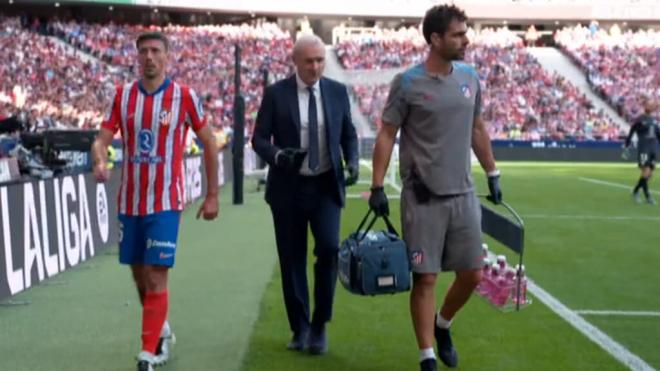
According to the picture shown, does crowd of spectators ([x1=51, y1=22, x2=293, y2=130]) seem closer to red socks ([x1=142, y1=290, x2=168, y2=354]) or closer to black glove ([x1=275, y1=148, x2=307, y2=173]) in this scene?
black glove ([x1=275, y1=148, x2=307, y2=173])

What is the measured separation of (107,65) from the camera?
1932 inches

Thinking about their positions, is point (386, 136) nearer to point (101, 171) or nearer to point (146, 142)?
point (146, 142)

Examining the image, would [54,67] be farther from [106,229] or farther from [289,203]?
[289,203]

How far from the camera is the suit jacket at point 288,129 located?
265 inches

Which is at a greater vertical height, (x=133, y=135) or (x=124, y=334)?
(x=133, y=135)

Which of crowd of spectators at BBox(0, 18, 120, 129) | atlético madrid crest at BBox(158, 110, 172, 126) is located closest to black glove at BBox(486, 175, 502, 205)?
atlético madrid crest at BBox(158, 110, 172, 126)

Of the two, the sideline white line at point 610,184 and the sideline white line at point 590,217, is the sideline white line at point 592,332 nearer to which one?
the sideline white line at point 590,217

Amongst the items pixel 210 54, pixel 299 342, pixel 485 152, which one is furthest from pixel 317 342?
pixel 210 54

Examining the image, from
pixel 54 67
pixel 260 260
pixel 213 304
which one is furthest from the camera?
pixel 54 67

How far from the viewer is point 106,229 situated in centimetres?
1272

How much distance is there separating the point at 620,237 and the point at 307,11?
53.4m

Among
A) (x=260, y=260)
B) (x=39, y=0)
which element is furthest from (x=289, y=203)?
(x=39, y=0)

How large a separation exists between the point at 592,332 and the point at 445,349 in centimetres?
161

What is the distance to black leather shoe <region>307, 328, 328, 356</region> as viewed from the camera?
21.9 ft
